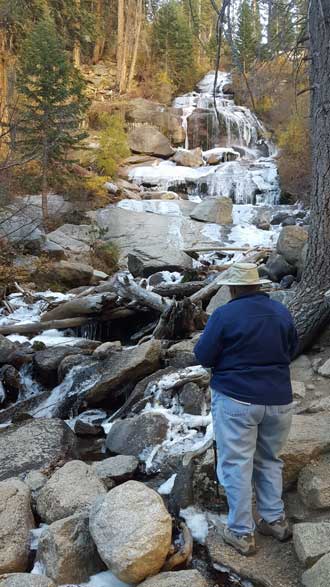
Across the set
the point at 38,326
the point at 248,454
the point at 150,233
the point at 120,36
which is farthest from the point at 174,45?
the point at 248,454

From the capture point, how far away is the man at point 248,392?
9.14ft

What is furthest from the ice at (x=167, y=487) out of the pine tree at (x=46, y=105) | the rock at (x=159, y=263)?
the pine tree at (x=46, y=105)

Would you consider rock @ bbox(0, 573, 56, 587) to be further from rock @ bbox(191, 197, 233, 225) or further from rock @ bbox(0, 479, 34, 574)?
rock @ bbox(191, 197, 233, 225)

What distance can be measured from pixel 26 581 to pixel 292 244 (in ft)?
27.4

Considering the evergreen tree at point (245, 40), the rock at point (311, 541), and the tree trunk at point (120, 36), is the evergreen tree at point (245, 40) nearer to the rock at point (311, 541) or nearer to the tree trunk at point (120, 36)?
the rock at point (311, 541)

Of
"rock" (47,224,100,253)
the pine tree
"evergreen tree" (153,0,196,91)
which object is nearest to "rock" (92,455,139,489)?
"rock" (47,224,100,253)

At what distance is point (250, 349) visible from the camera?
278cm

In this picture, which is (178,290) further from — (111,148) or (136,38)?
(136,38)

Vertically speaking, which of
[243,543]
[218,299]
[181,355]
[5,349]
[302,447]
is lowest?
[5,349]

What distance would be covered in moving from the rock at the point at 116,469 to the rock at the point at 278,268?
19.7 ft

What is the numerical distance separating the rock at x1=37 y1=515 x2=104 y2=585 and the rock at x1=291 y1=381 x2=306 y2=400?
238 cm

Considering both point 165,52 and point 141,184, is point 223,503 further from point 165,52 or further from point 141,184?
point 165,52

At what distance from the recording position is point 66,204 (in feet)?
54.3

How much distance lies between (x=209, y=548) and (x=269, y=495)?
533 mm
